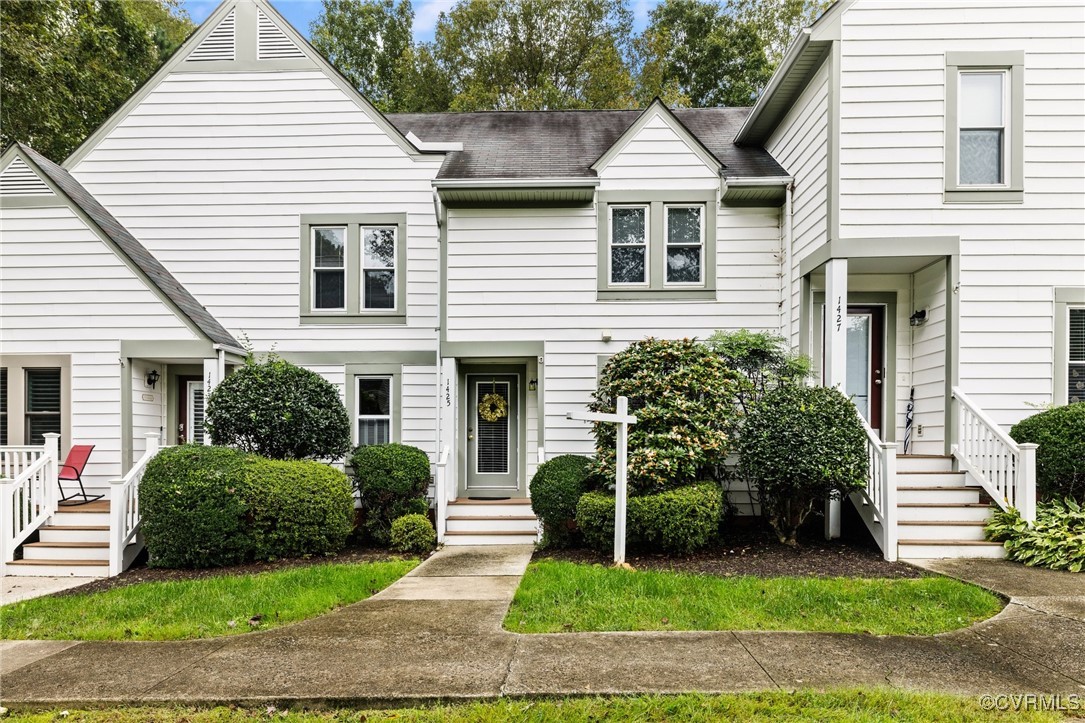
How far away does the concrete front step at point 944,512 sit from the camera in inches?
301

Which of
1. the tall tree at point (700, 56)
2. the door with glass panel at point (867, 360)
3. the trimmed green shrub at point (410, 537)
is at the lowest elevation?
the trimmed green shrub at point (410, 537)

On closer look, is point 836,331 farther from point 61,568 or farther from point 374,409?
point 61,568

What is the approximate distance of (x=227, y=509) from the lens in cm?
778

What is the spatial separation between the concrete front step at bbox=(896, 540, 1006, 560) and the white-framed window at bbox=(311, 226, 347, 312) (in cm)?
882

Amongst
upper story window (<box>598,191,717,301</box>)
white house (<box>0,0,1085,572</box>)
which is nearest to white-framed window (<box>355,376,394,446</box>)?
white house (<box>0,0,1085,572</box>)

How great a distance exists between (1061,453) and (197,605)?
9306 millimetres

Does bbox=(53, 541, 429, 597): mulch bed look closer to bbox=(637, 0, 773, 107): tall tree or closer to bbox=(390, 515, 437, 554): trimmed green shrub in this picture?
bbox=(390, 515, 437, 554): trimmed green shrub

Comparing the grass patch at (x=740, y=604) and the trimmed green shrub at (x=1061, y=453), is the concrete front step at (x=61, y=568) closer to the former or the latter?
the grass patch at (x=740, y=604)

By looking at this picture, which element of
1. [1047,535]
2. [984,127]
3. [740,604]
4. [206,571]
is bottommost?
[206,571]

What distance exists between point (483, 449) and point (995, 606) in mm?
7276

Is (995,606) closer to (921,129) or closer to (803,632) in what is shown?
(803,632)

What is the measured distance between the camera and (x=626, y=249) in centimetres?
1017
